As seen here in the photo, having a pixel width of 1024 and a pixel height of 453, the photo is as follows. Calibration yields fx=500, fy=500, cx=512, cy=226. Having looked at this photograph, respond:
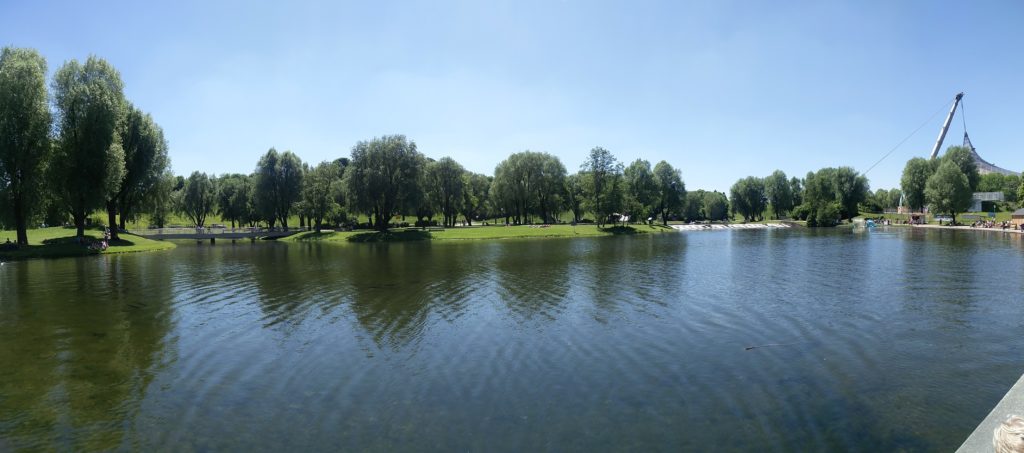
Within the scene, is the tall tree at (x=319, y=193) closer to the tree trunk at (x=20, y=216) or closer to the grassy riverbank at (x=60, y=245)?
the grassy riverbank at (x=60, y=245)

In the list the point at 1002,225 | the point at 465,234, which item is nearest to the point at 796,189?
the point at 1002,225

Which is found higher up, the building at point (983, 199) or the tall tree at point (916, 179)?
the tall tree at point (916, 179)

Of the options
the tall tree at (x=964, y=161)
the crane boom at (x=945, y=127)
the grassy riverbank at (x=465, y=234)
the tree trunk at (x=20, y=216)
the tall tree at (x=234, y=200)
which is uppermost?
the crane boom at (x=945, y=127)

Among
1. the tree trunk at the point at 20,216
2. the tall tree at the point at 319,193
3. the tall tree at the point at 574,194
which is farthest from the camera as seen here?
the tall tree at the point at 574,194

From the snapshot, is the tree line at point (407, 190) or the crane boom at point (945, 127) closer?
the tree line at point (407, 190)

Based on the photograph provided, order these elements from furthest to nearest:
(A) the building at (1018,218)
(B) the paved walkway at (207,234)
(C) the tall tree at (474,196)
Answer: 1. (C) the tall tree at (474,196)
2. (A) the building at (1018,218)
3. (B) the paved walkway at (207,234)

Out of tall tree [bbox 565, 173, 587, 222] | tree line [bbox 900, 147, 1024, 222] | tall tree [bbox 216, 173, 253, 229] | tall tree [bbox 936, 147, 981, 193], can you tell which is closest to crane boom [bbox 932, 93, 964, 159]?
tree line [bbox 900, 147, 1024, 222]

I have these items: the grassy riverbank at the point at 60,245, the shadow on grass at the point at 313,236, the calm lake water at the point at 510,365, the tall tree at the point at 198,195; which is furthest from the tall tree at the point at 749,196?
the grassy riverbank at the point at 60,245

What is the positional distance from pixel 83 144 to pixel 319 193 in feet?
143

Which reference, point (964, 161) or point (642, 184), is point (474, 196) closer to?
point (642, 184)

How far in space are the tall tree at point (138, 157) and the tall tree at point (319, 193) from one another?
2902cm

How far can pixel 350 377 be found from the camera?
12625 mm

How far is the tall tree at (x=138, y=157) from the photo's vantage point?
59125mm

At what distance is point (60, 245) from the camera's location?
50312 mm
